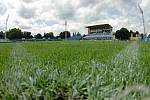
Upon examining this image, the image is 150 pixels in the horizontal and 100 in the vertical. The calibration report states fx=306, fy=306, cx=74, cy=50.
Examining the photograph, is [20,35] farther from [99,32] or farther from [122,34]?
[99,32]

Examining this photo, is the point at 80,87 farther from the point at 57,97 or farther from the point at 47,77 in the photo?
the point at 47,77

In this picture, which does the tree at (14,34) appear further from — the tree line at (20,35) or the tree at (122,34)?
the tree at (122,34)

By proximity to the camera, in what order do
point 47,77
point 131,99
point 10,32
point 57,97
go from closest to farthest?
1. point 131,99
2. point 57,97
3. point 47,77
4. point 10,32

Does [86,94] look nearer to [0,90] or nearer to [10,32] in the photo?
[0,90]

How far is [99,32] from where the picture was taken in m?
111

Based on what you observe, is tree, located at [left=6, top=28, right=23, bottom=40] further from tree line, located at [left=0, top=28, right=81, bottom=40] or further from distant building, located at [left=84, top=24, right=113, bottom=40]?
distant building, located at [left=84, top=24, right=113, bottom=40]

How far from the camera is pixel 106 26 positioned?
A: 10988 centimetres

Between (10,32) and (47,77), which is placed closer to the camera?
(47,77)

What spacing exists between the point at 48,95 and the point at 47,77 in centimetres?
63

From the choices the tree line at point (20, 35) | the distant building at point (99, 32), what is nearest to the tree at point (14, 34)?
the tree line at point (20, 35)

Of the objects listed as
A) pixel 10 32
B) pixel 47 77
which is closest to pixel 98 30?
A: pixel 10 32

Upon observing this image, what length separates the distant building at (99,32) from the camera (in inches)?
3986

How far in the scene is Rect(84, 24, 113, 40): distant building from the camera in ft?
332

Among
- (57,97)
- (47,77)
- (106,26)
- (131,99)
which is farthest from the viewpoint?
(106,26)
